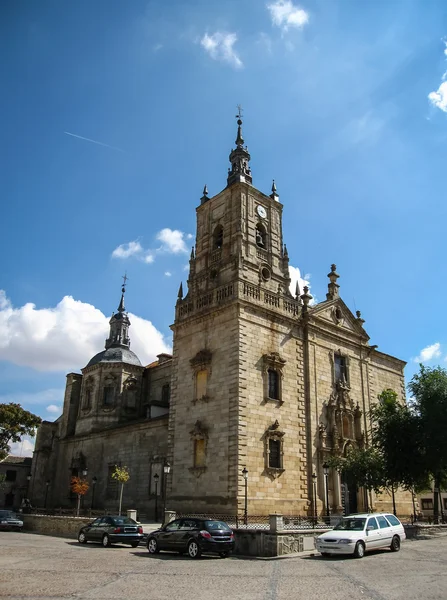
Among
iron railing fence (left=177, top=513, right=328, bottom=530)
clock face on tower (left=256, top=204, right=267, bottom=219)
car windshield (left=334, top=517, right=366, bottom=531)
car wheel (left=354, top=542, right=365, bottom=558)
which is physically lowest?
car wheel (left=354, top=542, right=365, bottom=558)

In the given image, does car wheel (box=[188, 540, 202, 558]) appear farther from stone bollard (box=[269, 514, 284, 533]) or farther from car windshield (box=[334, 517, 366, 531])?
car windshield (box=[334, 517, 366, 531])

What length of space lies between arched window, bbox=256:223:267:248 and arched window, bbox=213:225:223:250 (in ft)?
8.30

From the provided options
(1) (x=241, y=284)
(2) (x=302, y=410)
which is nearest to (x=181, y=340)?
(1) (x=241, y=284)

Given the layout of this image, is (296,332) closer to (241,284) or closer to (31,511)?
(241,284)

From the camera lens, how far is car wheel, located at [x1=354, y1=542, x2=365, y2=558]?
17.5m

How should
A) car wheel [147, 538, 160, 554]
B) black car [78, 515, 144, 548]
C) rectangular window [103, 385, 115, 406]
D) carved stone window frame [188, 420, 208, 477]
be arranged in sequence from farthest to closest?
rectangular window [103, 385, 115, 406]
carved stone window frame [188, 420, 208, 477]
black car [78, 515, 144, 548]
car wheel [147, 538, 160, 554]

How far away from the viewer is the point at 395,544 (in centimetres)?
1948

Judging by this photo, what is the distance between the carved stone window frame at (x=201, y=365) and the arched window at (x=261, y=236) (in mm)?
8760

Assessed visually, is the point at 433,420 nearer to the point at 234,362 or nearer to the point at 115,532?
the point at 234,362

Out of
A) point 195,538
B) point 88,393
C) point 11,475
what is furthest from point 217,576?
point 11,475

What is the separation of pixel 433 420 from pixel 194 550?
56.8 feet

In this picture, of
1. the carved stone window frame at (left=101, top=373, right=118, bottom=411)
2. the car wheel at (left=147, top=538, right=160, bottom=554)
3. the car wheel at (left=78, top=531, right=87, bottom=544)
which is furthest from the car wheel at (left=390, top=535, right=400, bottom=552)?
the carved stone window frame at (left=101, top=373, right=118, bottom=411)

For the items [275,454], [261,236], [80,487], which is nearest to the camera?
[275,454]

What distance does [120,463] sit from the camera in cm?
4000
